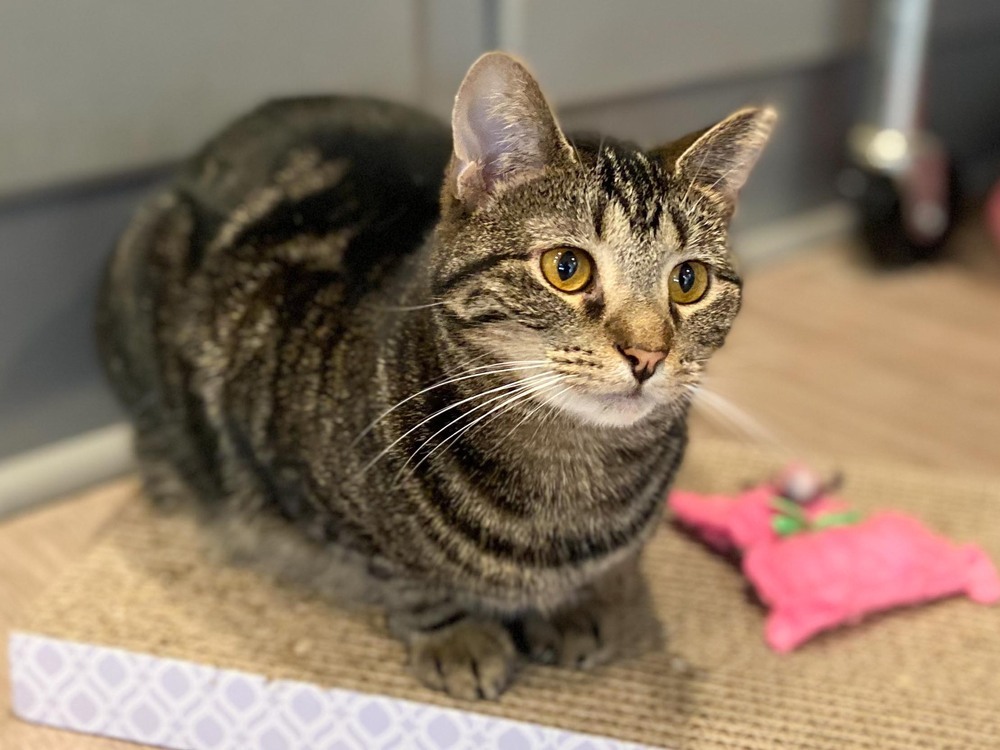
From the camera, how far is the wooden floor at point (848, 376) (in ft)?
4.74

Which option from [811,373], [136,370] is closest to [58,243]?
[136,370]

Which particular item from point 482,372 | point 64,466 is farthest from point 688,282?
point 64,466

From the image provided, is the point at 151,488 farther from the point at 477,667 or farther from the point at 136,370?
the point at 477,667

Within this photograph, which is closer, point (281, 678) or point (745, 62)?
point (281, 678)

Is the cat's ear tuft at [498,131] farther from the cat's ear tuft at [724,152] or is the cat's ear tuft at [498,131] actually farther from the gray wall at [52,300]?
the gray wall at [52,300]

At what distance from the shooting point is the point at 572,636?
→ 1.10 m

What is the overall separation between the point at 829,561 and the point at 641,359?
0.46 metres

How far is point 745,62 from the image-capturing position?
200 centimetres

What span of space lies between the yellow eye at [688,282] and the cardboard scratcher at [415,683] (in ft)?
1.38

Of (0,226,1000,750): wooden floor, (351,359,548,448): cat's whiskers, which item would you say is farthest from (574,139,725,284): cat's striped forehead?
(0,226,1000,750): wooden floor

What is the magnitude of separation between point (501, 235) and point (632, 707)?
19.6 inches

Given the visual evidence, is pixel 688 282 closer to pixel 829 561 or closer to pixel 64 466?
pixel 829 561

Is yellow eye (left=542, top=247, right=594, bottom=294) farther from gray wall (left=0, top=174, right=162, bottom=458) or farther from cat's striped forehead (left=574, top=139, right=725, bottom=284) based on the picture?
gray wall (left=0, top=174, right=162, bottom=458)

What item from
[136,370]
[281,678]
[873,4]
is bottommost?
[281,678]
